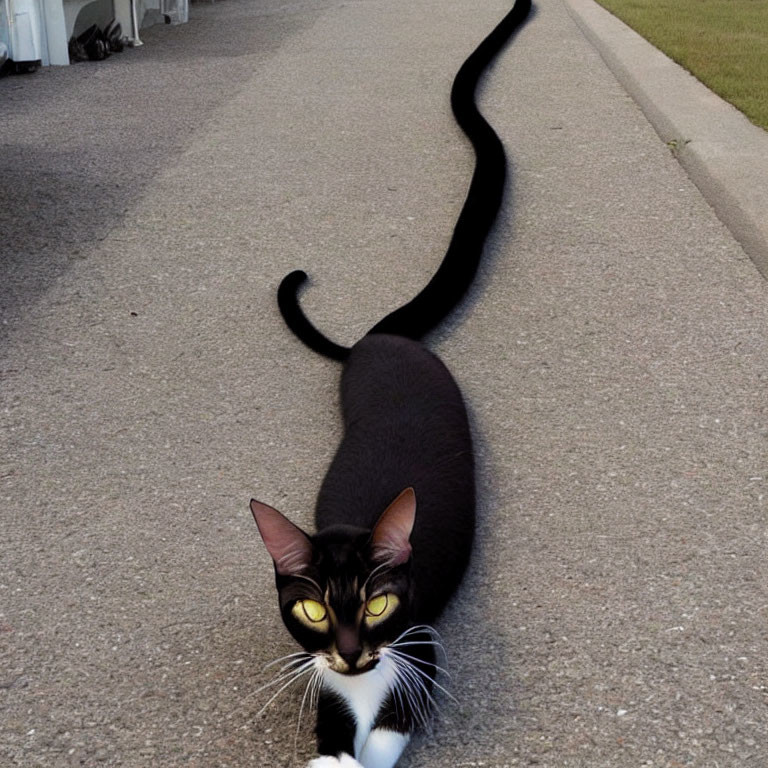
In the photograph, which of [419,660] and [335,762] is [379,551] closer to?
[419,660]

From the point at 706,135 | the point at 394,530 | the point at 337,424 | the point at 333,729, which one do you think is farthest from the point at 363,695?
the point at 706,135

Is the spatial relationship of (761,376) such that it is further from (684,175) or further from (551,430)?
(684,175)

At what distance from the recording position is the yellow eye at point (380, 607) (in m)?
1.99

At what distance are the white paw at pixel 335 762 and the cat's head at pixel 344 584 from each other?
178 mm

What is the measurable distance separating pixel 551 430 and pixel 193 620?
4.03 ft

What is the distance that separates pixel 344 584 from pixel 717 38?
763 cm

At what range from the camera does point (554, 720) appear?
2.18 m

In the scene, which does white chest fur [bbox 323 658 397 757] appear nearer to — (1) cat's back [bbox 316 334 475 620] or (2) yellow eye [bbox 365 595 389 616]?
(2) yellow eye [bbox 365 595 389 616]

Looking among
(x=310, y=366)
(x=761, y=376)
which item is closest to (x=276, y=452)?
(x=310, y=366)

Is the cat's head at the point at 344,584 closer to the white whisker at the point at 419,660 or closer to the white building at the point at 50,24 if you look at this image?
the white whisker at the point at 419,660

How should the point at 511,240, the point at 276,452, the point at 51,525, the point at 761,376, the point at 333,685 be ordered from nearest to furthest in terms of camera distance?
the point at 333,685 < the point at 51,525 < the point at 276,452 < the point at 761,376 < the point at 511,240

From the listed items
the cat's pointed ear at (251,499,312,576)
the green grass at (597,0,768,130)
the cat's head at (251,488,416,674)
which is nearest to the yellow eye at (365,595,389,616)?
the cat's head at (251,488,416,674)

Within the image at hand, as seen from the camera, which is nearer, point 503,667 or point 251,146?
point 503,667

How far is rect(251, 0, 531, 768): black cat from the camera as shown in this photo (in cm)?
199
